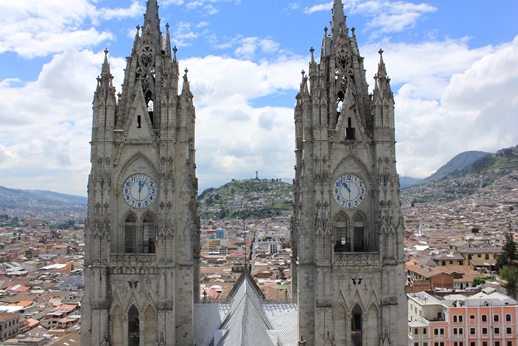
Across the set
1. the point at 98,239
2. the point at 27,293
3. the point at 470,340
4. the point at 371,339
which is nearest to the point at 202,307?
the point at 98,239

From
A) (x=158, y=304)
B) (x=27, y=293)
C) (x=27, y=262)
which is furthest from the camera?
(x=27, y=262)

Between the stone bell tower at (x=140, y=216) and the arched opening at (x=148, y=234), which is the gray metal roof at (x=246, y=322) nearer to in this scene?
the stone bell tower at (x=140, y=216)

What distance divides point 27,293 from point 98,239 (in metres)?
94.7

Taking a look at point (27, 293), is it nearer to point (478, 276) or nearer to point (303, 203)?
point (478, 276)

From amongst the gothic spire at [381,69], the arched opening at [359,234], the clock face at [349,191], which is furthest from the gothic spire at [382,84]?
the arched opening at [359,234]

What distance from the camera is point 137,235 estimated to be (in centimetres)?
3400

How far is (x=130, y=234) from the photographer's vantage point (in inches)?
1346

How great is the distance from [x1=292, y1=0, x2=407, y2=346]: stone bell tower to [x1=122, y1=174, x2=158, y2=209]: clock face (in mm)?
9026

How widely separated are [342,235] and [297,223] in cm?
279

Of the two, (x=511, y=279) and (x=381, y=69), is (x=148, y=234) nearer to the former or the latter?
(x=381, y=69)

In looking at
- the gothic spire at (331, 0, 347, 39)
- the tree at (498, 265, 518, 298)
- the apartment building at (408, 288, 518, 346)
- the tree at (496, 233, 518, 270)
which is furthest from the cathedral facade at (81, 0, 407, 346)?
the tree at (496, 233, 518, 270)

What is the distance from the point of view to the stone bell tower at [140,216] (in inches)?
1289

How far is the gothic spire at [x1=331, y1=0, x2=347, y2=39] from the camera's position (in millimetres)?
35750

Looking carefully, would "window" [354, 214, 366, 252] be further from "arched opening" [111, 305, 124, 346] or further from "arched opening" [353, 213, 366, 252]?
"arched opening" [111, 305, 124, 346]
